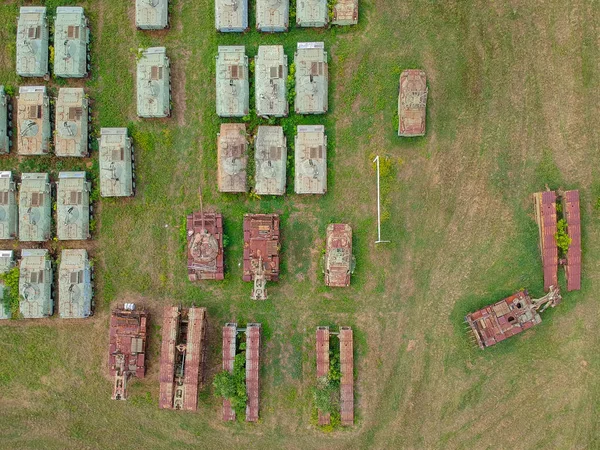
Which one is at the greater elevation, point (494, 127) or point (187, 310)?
point (494, 127)

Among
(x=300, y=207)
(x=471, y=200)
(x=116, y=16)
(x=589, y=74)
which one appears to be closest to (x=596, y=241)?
(x=471, y=200)

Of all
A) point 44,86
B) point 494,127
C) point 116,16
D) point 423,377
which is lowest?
point 423,377

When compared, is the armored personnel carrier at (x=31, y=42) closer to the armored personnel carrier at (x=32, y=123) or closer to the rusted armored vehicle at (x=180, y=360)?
the armored personnel carrier at (x=32, y=123)

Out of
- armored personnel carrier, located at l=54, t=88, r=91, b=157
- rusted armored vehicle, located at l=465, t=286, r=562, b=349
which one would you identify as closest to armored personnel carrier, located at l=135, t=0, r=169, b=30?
armored personnel carrier, located at l=54, t=88, r=91, b=157

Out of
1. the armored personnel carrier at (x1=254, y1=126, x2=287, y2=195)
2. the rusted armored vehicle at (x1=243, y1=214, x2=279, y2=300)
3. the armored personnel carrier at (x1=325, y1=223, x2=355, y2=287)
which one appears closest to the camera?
the armored personnel carrier at (x1=325, y1=223, x2=355, y2=287)

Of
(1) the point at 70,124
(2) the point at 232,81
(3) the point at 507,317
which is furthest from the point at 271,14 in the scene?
(3) the point at 507,317

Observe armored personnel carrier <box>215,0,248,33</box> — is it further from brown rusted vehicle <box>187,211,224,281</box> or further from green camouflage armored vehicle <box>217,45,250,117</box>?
brown rusted vehicle <box>187,211,224,281</box>

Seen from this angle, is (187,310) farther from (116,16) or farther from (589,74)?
(589,74)
